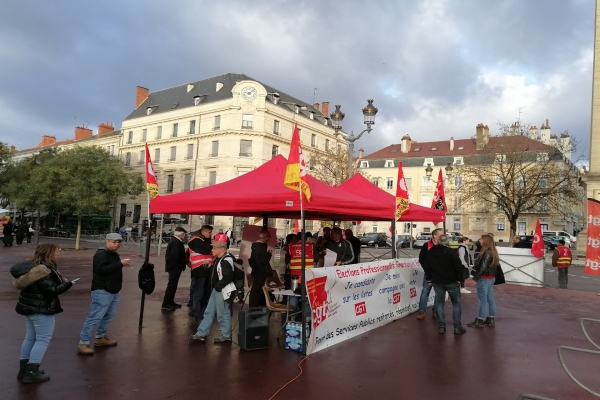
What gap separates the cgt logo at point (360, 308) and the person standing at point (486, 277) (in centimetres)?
236

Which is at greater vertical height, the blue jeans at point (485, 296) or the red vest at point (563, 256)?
the red vest at point (563, 256)

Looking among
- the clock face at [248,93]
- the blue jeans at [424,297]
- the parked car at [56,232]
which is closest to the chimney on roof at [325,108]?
the clock face at [248,93]

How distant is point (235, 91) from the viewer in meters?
47.5

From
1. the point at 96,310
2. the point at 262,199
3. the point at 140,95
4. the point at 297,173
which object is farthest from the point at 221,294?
the point at 140,95

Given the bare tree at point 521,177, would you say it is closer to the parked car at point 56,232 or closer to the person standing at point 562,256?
the person standing at point 562,256

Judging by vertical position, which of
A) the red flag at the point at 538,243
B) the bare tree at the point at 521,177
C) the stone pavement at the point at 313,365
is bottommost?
the stone pavement at the point at 313,365

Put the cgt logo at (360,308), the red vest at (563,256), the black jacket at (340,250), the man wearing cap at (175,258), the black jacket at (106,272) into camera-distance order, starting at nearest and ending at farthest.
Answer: the black jacket at (106,272)
the cgt logo at (360,308)
the man wearing cap at (175,258)
the black jacket at (340,250)
the red vest at (563,256)

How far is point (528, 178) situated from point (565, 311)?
25.3 m

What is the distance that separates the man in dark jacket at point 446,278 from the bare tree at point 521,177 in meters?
28.4

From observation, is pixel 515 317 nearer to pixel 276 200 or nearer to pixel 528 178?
pixel 276 200

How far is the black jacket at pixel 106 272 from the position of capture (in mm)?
6016

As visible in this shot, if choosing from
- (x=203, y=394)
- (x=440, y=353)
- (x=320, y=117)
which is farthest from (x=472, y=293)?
(x=320, y=117)

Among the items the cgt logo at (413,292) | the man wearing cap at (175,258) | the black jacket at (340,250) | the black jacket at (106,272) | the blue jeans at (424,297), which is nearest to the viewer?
the black jacket at (106,272)

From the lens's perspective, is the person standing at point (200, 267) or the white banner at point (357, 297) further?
the person standing at point (200, 267)
